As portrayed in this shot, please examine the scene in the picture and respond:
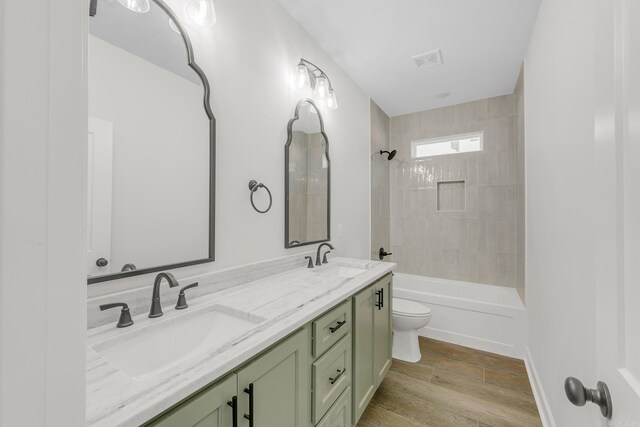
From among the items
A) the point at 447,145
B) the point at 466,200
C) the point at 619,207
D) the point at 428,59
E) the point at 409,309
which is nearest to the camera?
the point at 619,207

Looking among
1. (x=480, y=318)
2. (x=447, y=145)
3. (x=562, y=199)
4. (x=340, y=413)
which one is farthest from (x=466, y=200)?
(x=340, y=413)

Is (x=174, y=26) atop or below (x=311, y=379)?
atop

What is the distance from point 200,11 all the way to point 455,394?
2711 millimetres

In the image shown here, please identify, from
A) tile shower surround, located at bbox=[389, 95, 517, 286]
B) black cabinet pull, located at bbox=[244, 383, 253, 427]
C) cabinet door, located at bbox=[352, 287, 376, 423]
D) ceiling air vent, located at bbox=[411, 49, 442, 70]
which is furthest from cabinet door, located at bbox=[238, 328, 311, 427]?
tile shower surround, located at bbox=[389, 95, 517, 286]

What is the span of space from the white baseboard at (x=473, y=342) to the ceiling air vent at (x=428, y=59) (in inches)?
99.0

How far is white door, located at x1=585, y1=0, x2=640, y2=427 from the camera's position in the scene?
48 centimetres

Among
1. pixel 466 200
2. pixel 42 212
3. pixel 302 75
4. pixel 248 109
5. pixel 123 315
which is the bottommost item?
pixel 123 315

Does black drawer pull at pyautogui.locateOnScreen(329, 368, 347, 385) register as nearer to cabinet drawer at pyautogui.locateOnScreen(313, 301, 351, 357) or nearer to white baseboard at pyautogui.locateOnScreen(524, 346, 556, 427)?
cabinet drawer at pyautogui.locateOnScreen(313, 301, 351, 357)

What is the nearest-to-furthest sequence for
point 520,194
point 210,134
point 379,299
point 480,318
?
point 210,134 < point 379,299 < point 480,318 < point 520,194

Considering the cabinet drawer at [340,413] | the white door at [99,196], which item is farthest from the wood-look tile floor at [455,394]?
the white door at [99,196]

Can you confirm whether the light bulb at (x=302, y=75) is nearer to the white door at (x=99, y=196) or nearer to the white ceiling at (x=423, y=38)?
the white ceiling at (x=423, y=38)

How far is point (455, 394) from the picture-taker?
1.91 m

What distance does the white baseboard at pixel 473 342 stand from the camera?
2.42 meters

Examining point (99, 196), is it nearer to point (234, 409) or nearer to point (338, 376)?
point (234, 409)
